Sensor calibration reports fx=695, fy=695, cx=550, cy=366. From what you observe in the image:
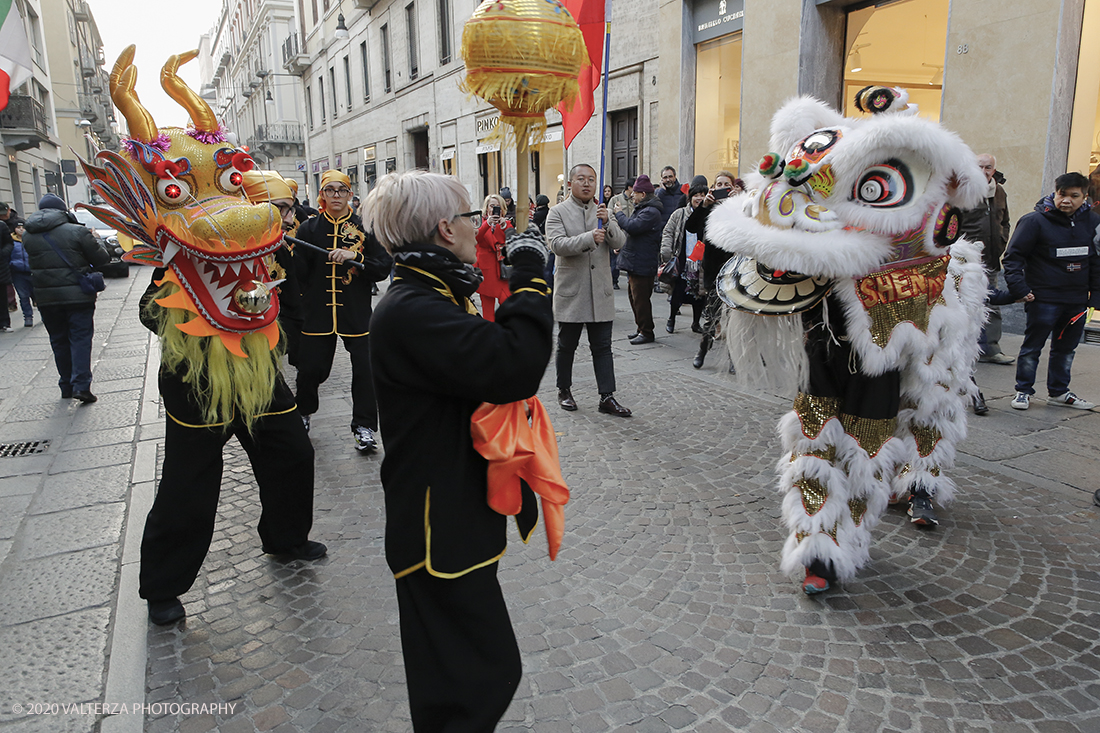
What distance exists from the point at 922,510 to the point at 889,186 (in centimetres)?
179

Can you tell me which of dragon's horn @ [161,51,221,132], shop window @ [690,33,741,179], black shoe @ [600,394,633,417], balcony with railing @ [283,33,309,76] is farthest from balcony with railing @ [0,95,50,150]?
black shoe @ [600,394,633,417]

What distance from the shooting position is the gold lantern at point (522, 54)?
2.19 meters

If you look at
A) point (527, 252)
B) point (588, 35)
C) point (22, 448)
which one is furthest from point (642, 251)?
point (527, 252)

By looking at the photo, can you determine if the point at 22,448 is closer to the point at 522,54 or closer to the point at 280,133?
the point at 522,54

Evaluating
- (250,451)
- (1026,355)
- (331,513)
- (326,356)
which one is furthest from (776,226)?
(1026,355)

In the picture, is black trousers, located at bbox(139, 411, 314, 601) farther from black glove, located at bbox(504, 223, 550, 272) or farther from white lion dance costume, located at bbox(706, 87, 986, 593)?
white lion dance costume, located at bbox(706, 87, 986, 593)

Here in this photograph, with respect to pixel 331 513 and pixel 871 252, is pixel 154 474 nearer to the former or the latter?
pixel 331 513

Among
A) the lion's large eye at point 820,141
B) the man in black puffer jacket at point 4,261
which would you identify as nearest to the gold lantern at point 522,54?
the lion's large eye at point 820,141

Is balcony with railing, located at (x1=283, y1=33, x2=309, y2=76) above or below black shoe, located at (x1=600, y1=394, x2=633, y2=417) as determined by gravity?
above

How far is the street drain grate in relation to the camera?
5254 millimetres

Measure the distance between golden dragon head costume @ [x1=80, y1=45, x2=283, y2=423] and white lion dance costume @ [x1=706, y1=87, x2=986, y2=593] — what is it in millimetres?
2077

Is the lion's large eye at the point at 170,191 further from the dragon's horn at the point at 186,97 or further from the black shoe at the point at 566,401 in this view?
the black shoe at the point at 566,401

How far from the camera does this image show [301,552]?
3461 millimetres

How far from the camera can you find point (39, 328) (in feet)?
36.4
